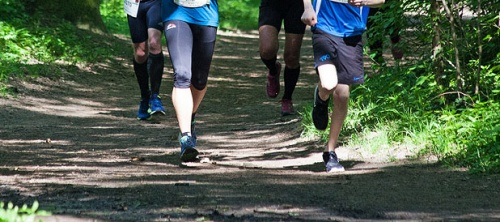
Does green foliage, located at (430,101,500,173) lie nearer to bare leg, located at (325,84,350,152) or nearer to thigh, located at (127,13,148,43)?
bare leg, located at (325,84,350,152)

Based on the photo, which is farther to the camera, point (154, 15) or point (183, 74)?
point (154, 15)

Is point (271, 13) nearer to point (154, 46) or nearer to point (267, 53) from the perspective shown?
point (267, 53)

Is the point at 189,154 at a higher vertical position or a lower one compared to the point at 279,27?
lower

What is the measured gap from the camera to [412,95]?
26.5ft

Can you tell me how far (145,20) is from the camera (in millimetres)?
9727

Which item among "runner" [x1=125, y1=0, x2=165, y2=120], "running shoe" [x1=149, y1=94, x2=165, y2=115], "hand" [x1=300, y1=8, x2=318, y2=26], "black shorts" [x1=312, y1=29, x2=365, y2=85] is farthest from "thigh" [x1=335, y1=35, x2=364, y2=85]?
"running shoe" [x1=149, y1=94, x2=165, y2=115]

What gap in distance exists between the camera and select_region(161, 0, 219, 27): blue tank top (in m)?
6.94

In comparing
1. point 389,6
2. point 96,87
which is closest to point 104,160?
point 389,6

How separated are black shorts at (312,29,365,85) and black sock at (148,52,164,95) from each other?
135 inches

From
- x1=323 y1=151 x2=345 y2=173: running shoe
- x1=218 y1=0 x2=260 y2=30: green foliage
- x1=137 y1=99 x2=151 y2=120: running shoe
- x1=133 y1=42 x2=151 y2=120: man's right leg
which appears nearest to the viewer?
x1=323 y1=151 x2=345 y2=173: running shoe

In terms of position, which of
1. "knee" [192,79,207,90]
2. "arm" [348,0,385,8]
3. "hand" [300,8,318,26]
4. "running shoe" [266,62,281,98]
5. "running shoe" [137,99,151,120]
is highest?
"arm" [348,0,385,8]

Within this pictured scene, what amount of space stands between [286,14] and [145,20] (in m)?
1.54

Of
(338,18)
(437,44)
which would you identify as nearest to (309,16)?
(338,18)

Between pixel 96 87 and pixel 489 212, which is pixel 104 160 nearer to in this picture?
pixel 489 212
